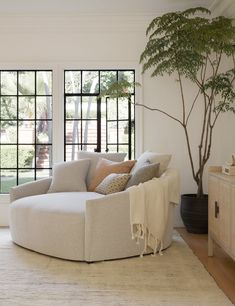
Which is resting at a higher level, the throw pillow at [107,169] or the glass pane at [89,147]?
the glass pane at [89,147]

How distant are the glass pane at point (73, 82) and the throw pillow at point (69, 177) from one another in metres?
1.13

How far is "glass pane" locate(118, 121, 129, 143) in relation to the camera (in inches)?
186

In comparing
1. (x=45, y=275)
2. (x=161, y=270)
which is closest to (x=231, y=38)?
(x=161, y=270)

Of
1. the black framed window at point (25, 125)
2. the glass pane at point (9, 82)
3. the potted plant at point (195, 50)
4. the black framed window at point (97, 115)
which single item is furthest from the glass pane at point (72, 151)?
the potted plant at point (195, 50)

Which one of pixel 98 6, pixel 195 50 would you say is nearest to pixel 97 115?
pixel 98 6

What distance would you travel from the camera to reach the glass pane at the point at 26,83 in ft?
15.5

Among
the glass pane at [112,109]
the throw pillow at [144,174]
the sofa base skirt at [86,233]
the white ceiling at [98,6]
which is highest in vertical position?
the white ceiling at [98,6]

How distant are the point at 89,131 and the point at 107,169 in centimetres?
98

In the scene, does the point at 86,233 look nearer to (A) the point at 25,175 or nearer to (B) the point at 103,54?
(A) the point at 25,175

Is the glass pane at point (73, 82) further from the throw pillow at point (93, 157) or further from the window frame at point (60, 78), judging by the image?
the throw pillow at point (93, 157)

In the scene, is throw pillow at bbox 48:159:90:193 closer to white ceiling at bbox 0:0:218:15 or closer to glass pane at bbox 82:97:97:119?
glass pane at bbox 82:97:97:119

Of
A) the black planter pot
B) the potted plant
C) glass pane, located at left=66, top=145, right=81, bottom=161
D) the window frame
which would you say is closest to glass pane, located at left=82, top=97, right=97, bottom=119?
the window frame

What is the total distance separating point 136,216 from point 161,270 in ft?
1.61

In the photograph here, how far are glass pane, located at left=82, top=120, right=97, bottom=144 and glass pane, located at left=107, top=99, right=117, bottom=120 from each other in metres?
0.22
